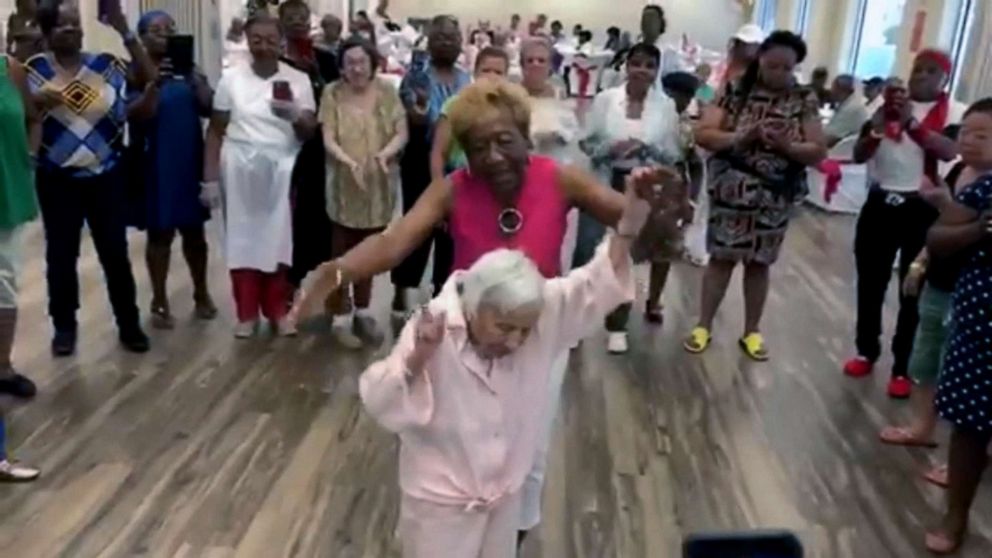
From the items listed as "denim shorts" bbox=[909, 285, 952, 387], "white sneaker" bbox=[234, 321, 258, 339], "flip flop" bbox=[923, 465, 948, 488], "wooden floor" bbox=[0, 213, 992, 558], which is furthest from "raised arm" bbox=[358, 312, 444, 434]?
"white sneaker" bbox=[234, 321, 258, 339]

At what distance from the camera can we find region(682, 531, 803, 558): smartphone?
1.63 metres

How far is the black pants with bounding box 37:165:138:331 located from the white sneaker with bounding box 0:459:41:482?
1059mm

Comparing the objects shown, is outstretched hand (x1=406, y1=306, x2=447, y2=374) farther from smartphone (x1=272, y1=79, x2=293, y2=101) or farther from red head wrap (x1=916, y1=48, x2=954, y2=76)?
red head wrap (x1=916, y1=48, x2=954, y2=76)

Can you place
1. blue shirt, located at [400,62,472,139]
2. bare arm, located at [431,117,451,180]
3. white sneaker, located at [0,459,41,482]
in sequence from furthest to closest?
blue shirt, located at [400,62,472,139] < bare arm, located at [431,117,451,180] < white sneaker, located at [0,459,41,482]

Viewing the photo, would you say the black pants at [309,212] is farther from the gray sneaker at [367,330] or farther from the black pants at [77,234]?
the black pants at [77,234]

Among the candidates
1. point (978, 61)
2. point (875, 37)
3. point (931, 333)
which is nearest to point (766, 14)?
point (875, 37)

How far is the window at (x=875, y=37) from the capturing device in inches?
364

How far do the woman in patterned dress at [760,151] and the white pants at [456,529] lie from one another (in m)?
2.40

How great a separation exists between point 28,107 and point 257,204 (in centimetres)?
98

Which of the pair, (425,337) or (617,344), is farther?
(617,344)

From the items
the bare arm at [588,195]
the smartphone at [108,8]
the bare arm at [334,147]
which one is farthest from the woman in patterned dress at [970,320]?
the smartphone at [108,8]

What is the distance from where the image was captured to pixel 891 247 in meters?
3.93

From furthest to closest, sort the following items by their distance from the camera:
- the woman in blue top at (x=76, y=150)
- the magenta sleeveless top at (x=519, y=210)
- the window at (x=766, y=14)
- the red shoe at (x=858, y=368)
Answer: the window at (x=766, y=14) < the red shoe at (x=858, y=368) < the woman in blue top at (x=76, y=150) < the magenta sleeveless top at (x=519, y=210)

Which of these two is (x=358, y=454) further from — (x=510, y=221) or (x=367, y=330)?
(x=510, y=221)
